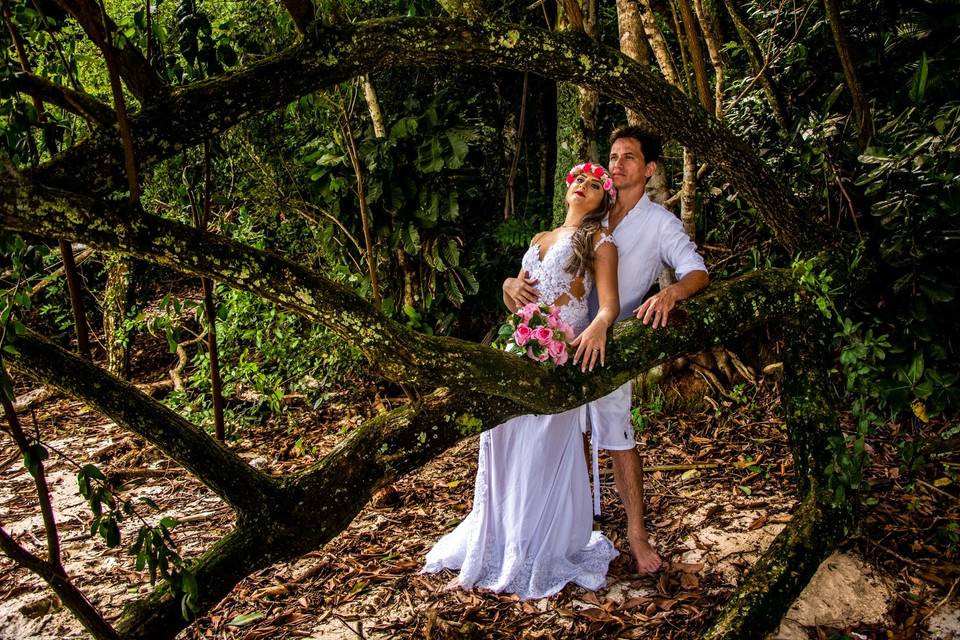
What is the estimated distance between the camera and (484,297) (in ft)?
21.2

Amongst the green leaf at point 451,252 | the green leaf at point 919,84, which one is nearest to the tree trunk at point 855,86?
the green leaf at point 919,84

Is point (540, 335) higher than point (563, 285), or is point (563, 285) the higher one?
point (563, 285)

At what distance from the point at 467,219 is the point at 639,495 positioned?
12.0ft

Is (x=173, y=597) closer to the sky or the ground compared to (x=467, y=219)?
closer to the ground

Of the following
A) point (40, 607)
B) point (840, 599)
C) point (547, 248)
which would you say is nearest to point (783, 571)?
point (840, 599)

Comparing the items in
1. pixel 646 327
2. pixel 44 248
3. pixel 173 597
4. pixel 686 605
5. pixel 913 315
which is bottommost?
pixel 686 605

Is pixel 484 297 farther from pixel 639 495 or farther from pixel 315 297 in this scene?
pixel 315 297

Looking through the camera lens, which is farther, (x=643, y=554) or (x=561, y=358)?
(x=643, y=554)

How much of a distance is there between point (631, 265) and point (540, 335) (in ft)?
3.21

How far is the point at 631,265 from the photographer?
3.46 m

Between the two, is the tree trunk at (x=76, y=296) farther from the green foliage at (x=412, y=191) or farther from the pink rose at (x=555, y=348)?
the green foliage at (x=412, y=191)

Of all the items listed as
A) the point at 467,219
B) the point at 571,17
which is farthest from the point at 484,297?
the point at 571,17

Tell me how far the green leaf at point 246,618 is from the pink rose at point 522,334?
192cm

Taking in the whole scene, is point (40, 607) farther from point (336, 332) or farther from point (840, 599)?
point (840, 599)
